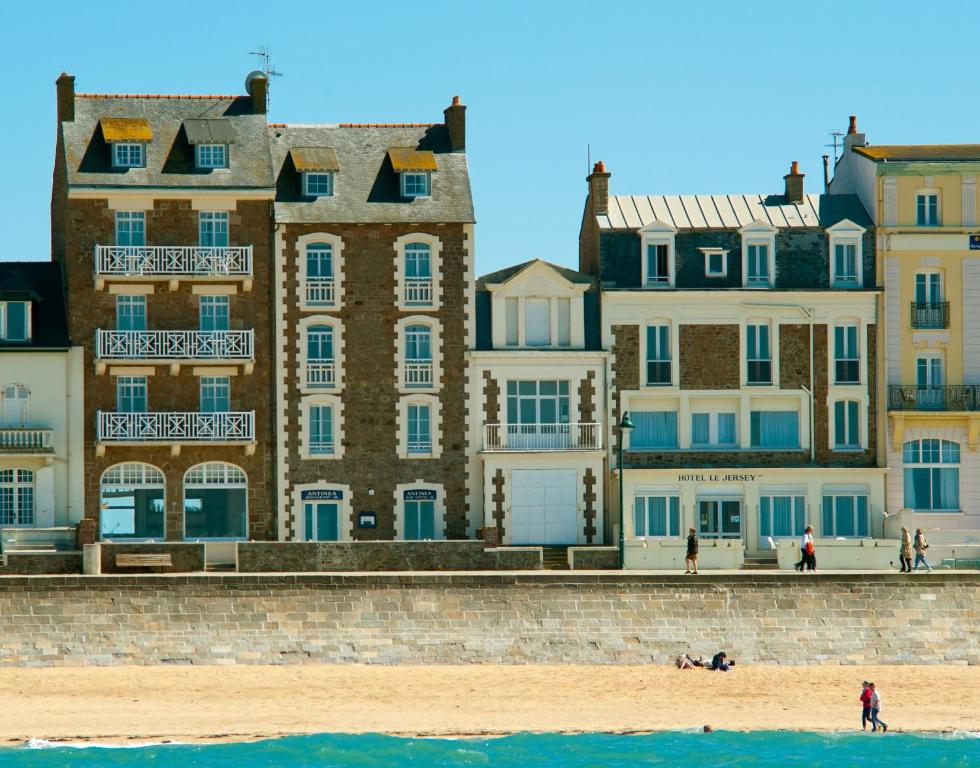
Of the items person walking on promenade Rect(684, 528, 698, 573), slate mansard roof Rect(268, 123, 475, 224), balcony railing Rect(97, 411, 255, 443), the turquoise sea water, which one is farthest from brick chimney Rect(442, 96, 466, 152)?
the turquoise sea water

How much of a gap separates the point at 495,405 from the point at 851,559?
37.5ft

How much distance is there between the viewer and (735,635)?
50.5 meters

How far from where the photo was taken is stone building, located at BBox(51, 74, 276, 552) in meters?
57.7

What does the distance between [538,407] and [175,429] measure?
10.5 meters

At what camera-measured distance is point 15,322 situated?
2286 inches

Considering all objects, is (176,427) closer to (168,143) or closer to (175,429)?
(175,429)

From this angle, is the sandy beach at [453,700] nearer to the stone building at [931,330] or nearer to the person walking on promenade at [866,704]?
the person walking on promenade at [866,704]

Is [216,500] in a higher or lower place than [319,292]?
lower

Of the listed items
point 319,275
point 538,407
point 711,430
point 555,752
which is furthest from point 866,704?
point 319,275

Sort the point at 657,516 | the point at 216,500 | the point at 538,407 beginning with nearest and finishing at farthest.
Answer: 1. the point at 216,500
2. the point at 657,516
3. the point at 538,407

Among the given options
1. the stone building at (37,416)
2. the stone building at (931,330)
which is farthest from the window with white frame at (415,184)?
the stone building at (931,330)

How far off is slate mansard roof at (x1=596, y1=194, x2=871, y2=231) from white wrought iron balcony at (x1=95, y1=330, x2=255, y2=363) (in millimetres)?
11412

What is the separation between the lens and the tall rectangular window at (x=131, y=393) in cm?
5806

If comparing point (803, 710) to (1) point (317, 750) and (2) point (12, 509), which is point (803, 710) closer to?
(1) point (317, 750)
